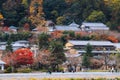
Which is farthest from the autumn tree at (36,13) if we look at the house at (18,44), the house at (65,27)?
the house at (18,44)

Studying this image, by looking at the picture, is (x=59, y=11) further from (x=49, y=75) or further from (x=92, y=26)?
(x=49, y=75)

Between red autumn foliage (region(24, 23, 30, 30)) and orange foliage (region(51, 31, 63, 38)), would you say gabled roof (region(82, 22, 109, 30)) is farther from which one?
red autumn foliage (region(24, 23, 30, 30))

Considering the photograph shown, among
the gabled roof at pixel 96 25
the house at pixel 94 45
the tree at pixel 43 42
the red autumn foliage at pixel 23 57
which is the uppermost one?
the tree at pixel 43 42

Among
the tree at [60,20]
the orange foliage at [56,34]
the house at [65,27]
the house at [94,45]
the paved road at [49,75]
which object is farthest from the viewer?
the tree at [60,20]

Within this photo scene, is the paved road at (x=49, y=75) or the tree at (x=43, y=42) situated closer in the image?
the paved road at (x=49, y=75)

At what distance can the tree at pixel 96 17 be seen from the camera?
47.8m

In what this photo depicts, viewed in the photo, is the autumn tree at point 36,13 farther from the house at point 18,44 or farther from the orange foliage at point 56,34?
the house at point 18,44

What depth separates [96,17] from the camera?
48219 mm

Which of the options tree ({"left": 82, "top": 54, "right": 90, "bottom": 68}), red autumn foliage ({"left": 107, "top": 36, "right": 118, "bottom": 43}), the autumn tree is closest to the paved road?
tree ({"left": 82, "top": 54, "right": 90, "bottom": 68})

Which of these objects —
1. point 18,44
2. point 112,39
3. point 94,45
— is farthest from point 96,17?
point 18,44

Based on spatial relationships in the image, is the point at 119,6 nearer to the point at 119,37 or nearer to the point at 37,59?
the point at 119,37

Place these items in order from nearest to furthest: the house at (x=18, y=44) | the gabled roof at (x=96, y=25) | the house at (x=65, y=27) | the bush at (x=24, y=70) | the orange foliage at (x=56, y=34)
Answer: the bush at (x=24, y=70)
the house at (x=18, y=44)
the orange foliage at (x=56, y=34)
the house at (x=65, y=27)
the gabled roof at (x=96, y=25)

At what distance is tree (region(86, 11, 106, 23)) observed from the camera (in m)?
47.8

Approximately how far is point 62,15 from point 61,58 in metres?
19.9
